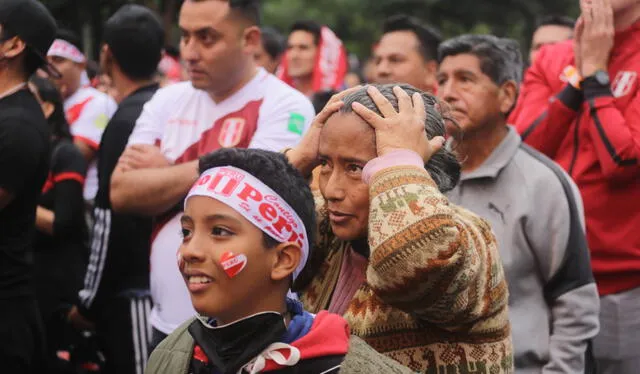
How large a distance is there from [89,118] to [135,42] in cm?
253

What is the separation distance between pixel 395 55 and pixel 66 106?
3232mm

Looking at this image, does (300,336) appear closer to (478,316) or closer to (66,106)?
(478,316)

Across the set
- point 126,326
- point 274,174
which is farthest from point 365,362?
point 126,326

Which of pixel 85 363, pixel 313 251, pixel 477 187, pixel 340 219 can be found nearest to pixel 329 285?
pixel 313 251

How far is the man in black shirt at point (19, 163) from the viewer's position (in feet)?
15.5

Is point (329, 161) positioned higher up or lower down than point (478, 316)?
higher up

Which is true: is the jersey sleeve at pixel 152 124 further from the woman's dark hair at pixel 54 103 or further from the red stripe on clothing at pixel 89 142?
the red stripe on clothing at pixel 89 142

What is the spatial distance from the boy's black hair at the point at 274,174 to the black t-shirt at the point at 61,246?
13.1 ft

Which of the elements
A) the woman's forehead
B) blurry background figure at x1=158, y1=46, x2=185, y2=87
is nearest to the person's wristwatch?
the woman's forehead

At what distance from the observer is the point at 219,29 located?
15.5ft

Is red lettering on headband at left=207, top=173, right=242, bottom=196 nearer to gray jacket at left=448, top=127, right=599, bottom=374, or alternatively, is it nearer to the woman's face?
the woman's face

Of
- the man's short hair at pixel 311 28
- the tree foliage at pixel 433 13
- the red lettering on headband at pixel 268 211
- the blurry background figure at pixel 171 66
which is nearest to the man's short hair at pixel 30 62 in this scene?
the red lettering on headband at pixel 268 211

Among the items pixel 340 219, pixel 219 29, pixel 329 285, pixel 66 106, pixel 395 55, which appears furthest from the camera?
pixel 66 106

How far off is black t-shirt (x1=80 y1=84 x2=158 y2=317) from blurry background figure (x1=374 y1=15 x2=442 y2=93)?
5.48 feet
